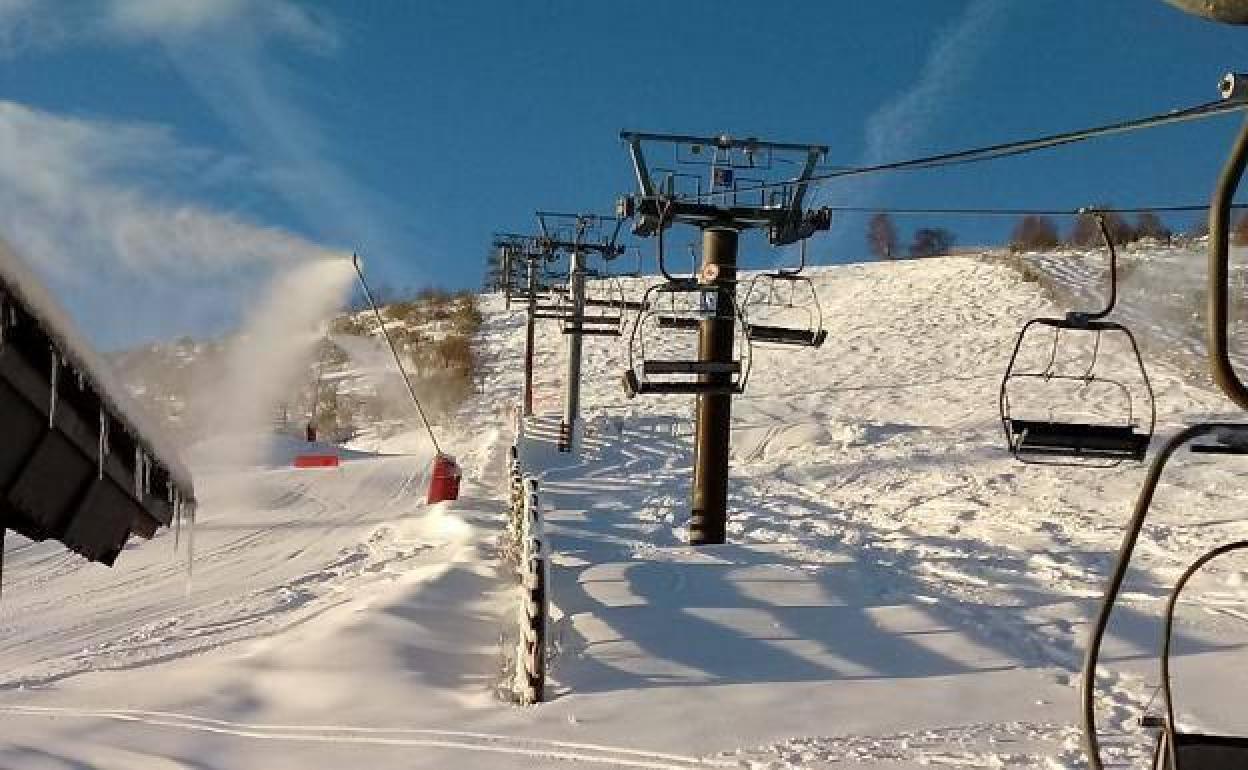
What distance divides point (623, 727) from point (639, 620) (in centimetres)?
203

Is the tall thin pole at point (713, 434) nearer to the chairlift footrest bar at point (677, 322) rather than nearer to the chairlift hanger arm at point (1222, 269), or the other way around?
the chairlift footrest bar at point (677, 322)

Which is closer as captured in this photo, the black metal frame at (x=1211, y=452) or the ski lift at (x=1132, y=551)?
the black metal frame at (x=1211, y=452)

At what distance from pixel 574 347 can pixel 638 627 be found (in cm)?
1617

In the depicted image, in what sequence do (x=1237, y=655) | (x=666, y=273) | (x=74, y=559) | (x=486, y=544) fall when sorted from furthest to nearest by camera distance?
1. (x=74, y=559)
2. (x=486, y=544)
3. (x=666, y=273)
4. (x=1237, y=655)

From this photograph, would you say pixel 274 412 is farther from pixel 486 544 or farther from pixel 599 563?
pixel 599 563

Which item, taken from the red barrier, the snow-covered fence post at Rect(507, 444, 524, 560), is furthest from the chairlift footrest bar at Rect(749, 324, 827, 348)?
the red barrier

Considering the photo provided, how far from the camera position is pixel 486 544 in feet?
42.5

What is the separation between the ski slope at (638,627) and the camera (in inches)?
239

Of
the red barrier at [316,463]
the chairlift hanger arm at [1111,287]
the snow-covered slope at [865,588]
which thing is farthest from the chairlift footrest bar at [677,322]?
the red barrier at [316,463]

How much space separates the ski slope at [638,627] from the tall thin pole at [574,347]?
143 inches

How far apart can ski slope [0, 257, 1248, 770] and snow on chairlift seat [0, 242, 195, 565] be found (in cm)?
237

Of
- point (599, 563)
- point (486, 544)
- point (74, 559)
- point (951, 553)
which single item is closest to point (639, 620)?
point (599, 563)

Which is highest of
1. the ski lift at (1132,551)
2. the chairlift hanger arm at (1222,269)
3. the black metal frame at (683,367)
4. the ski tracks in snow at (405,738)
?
the black metal frame at (683,367)

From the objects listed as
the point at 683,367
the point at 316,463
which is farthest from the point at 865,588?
the point at 316,463
